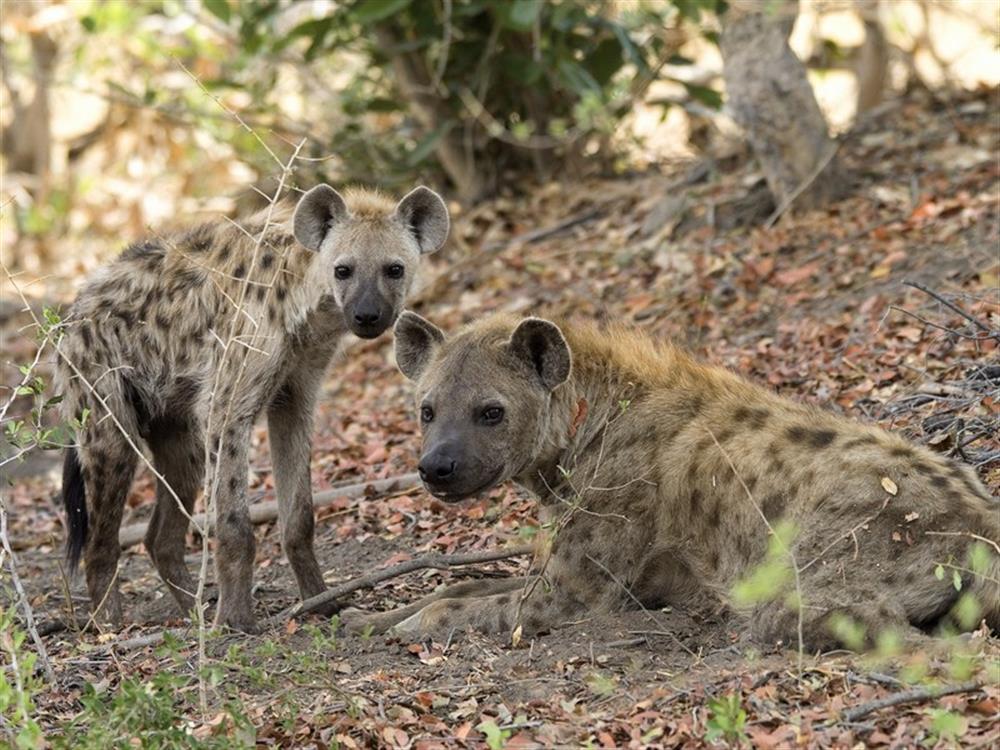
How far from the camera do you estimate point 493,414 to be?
5.25 metres

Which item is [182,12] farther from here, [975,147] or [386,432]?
[975,147]

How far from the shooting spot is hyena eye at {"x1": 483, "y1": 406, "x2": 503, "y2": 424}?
525 cm

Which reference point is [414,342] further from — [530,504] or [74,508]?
[74,508]

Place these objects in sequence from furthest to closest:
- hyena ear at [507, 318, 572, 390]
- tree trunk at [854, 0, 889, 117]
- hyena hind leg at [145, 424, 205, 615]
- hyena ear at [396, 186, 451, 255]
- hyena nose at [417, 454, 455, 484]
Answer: tree trunk at [854, 0, 889, 117] → hyena hind leg at [145, 424, 205, 615] → hyena ear at [396, 186, 451, 255] → hyena ear at [507, 318, 572, 390] → hyena nose at [417, 454, 455, 484]

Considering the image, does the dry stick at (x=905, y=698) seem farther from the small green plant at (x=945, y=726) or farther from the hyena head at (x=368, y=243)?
the hyena head at (x=368, y=243)

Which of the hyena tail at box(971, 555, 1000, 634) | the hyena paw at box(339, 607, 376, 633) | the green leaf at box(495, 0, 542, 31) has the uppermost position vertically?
the green leaf at box(495, 0, 542, 31)

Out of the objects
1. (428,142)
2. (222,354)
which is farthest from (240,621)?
(428,142)

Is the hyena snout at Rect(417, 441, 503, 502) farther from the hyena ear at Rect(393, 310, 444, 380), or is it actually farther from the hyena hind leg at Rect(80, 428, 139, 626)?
the hyena hind leg at Rect(80, 428, 139, 626)

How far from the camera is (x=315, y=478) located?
827 cm

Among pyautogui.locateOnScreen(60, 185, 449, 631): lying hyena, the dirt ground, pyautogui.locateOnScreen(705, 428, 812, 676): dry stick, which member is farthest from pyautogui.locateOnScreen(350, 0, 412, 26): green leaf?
pyautogui.locateOnScreen(705, 428, 812, 676): dry stick

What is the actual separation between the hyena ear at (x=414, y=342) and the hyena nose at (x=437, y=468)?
0.55 metres

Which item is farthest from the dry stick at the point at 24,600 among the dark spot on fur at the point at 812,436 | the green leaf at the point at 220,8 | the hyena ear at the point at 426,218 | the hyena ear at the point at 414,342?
the green leaf at the point at 220,8

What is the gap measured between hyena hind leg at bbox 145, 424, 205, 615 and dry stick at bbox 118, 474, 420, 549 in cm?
57

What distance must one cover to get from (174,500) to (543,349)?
2.18 meters
